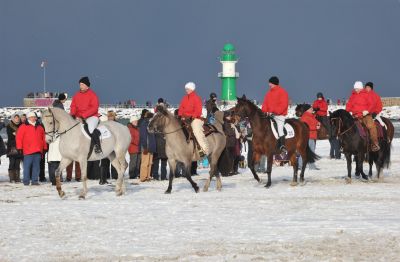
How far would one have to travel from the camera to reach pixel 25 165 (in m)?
20.3

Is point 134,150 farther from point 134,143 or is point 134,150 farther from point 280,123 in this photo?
point 280,123

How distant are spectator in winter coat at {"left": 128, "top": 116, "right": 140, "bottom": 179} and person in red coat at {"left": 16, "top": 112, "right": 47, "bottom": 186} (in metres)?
2.65

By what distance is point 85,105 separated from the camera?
675 inches

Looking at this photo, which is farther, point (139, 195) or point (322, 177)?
point (322, 177)

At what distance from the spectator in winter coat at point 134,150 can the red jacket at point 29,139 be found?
8.63 feet

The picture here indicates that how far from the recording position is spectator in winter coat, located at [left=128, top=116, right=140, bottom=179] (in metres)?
22.0

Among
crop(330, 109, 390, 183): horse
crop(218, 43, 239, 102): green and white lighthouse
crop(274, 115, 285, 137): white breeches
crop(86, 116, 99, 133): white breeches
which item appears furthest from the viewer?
crop(218, 43, 239, 102): green and white lighthouse

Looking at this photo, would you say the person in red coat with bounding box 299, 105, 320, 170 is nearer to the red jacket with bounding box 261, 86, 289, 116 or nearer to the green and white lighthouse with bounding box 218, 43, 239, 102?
the red jacket with bounding box 261, 86, 289, 116

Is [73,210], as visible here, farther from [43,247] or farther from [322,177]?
[322,177]

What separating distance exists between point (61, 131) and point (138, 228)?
5236 mm

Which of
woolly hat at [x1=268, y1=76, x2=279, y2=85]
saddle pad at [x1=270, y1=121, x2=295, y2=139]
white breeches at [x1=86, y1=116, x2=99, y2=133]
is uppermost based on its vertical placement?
woolly hat at [x1=268, y1=76, x2=279, y2=85]

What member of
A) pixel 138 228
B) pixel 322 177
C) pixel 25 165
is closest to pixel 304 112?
pixel 322 177

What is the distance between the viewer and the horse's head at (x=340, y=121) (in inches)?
763

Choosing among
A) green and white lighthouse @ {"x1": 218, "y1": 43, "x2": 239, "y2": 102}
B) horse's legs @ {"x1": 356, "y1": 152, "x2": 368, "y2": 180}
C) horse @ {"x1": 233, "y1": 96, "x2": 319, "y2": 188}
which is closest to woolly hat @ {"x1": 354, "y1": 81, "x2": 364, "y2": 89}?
horse's legs @ {"x1": 356, "y1": 152, "x2": 368, "y2": 180}
